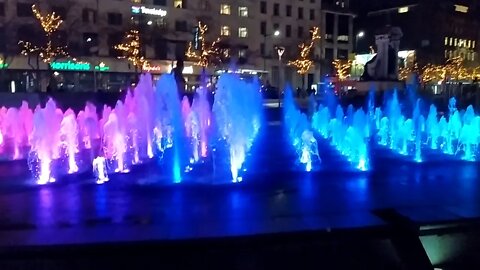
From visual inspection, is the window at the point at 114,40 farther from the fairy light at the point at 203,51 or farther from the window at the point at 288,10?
the window at the point at 288,10

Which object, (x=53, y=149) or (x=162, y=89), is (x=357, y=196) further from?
(x=162, y=89)

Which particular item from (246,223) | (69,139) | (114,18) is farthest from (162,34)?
(246,223)

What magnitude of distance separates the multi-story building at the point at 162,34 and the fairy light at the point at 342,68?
213cm

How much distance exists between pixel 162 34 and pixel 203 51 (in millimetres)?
4750

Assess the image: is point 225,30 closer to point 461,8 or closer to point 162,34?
point 162,34

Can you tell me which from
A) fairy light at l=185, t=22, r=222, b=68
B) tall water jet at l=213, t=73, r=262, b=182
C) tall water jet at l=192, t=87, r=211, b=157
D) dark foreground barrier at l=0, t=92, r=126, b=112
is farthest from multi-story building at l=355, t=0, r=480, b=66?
tall water jet at l=213, t=73, r=262, b=182

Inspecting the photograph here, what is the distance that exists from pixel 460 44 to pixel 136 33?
2509 inches

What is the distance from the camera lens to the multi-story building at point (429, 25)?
282ft

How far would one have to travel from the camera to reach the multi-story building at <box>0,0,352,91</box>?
4966 cm

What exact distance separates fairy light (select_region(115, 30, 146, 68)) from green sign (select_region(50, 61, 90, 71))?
3.59 m

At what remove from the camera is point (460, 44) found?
9569 centimetres

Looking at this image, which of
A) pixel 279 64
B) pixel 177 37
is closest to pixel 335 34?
pixel 279 64

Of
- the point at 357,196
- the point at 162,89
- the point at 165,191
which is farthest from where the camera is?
the point at 162,89

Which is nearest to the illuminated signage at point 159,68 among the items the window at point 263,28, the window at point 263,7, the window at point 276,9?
the window at point 263,28
